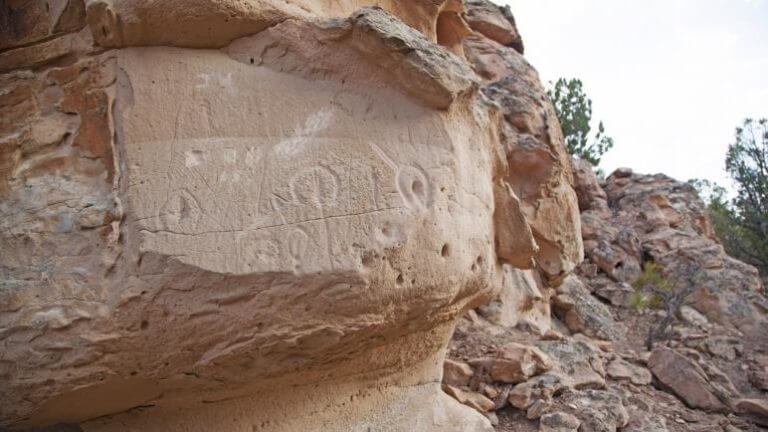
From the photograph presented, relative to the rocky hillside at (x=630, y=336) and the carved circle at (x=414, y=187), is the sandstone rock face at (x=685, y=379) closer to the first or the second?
the rocky hillside at (x=630, y=336)

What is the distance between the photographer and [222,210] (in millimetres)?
2035

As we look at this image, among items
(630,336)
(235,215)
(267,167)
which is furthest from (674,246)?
(235,215)

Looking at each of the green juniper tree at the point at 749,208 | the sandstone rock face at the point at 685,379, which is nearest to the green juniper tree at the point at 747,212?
the green juniper tree at the point at 749,208

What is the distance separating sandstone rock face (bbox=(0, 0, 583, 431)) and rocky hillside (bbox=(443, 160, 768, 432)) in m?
1.47

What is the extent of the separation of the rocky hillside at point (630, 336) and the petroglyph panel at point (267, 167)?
186cm

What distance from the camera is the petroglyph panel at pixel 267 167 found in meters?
2.02

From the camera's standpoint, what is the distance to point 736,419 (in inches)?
165

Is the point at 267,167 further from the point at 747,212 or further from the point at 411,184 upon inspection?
the point at 747,212

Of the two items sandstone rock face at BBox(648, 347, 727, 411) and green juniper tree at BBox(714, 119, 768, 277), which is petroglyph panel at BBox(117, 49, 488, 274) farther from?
green juniper tree at BBox(714, 119, 768, 277)

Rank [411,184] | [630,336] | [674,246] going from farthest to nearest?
1. [674,246]
2. [630,336]
3. [411,184]

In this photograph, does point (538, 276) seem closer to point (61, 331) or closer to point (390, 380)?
point (390, 380)

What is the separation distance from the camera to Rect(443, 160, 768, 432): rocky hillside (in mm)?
3719

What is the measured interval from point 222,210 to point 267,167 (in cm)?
22

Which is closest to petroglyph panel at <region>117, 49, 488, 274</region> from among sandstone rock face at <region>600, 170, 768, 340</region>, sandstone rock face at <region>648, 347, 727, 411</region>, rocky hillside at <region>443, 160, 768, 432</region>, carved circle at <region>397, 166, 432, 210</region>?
carved circle at <region>397, 166, 432, 210</region>
